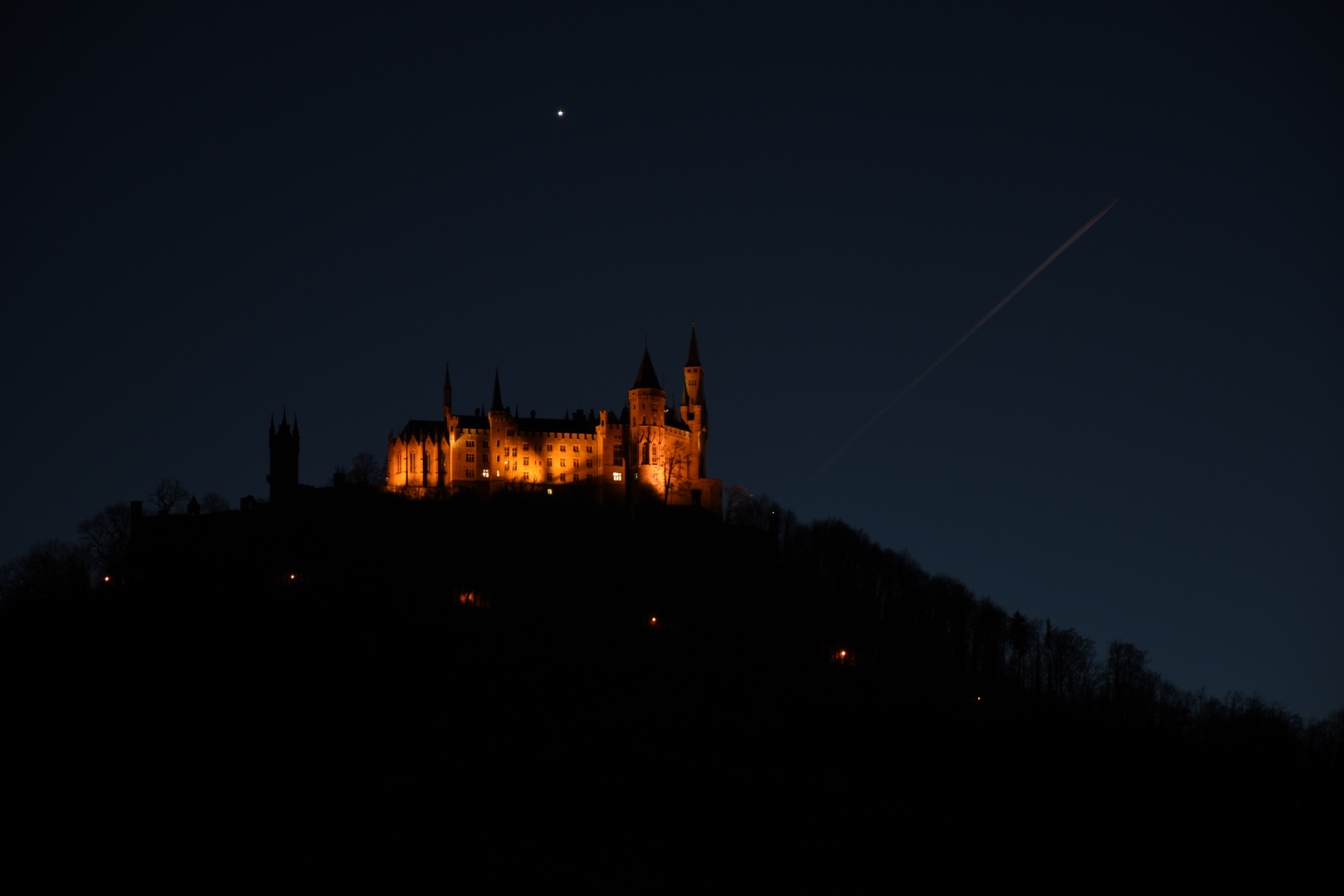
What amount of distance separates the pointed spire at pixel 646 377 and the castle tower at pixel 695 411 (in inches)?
188

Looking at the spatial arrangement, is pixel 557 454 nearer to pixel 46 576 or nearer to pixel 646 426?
pixel 646 426

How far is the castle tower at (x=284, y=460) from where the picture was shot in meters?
94.2

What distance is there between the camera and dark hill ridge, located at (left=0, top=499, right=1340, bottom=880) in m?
53.0

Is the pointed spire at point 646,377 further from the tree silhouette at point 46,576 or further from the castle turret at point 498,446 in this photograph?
the tree silhouette at point 46,576

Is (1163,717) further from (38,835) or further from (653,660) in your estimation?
(38,835)

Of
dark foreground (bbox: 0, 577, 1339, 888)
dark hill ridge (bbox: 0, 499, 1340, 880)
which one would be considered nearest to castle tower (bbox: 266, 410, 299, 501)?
dark hill ridge (bbox: 0, 499, 1340, 880)

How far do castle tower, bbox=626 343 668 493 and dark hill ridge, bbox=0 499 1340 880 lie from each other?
15301 mm

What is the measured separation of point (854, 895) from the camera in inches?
1981

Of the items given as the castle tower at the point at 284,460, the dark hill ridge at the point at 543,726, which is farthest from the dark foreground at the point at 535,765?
the castle tower at the point at 284,460

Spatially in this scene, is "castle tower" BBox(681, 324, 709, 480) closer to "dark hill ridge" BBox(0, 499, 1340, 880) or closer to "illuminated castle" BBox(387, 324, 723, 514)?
"illuminated castle" BBox(387, 324, 723, 514)

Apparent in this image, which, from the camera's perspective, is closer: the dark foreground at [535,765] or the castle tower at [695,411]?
the dark foreground at [535,765]

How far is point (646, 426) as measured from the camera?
353 ft

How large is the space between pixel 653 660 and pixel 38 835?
37824mm

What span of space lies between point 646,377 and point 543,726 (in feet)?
177
